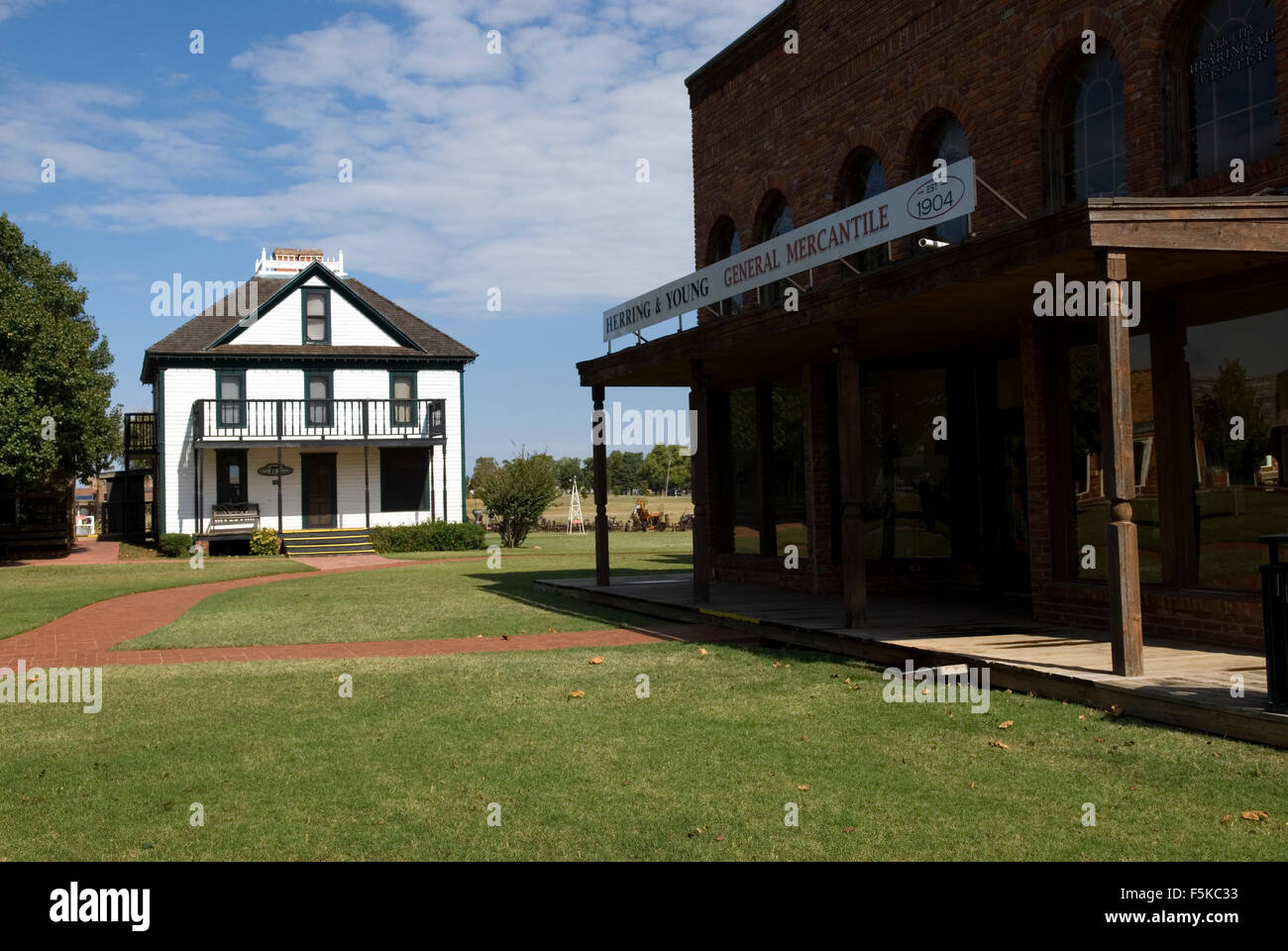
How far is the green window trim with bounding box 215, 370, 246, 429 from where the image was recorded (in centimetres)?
3403

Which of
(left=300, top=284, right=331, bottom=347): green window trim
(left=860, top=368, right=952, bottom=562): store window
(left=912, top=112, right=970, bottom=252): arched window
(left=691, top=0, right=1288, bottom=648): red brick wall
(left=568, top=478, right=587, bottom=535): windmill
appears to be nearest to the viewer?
(left=691, top=0, right=1288, bottom=648): red brick wall

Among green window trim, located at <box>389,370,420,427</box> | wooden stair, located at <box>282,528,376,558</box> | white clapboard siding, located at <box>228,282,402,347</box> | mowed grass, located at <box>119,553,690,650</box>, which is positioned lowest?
mowed grass, located at <box>119,553,690,650</box>

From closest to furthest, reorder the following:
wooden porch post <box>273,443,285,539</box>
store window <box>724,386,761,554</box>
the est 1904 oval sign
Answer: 1. the est 1904 oval sign
2. store window <box>724,386,761,554</box>
3. wooden porch post <box>273,443,285,539</box>

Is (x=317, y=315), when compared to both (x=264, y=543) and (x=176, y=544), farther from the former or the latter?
(x=176, y=544)

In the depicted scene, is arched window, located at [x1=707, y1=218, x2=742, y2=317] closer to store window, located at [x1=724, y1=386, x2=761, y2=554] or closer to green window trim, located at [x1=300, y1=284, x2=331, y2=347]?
store window, located at [x1=724, y1=386, x2=761, y2=554]

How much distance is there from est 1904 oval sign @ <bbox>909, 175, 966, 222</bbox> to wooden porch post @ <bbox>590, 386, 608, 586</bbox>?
22.4ft

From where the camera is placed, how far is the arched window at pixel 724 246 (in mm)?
17933

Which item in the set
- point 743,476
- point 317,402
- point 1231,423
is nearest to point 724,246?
point 743,476

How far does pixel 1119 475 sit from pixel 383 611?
10.8m

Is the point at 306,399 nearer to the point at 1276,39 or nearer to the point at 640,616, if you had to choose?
the point at 640,616

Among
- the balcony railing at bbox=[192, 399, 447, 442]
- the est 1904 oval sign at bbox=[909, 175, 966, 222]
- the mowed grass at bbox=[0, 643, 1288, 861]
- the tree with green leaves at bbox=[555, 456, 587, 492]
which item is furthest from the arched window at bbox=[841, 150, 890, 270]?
the tree with green leaves at bbox=[555, 456, 587, 492]

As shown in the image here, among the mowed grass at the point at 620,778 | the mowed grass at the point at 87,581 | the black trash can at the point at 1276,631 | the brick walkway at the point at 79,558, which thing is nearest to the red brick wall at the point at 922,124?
the black trash can at the point at 1276,631

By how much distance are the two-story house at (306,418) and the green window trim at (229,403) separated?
43mm

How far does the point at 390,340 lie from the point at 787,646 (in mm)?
28100
